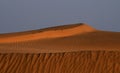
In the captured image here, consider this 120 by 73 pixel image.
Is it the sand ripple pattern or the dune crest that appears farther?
the dune crest

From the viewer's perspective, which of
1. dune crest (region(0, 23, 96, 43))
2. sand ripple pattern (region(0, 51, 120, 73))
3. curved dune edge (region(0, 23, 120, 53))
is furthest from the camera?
dune crest (region(0, 23, 96, 43))

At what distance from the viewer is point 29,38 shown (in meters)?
14.9

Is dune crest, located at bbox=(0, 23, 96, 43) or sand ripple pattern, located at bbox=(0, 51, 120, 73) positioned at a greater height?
sand ripple pattern, located at bbox=(0, 51, 120, 73)

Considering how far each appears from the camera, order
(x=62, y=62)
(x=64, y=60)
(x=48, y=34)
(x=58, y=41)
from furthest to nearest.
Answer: (x=48, y=34) → (x=58, y=41) → (x=64, y=60) → (x=62, y=62)

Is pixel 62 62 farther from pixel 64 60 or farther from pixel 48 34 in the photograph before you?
pixel 48 34

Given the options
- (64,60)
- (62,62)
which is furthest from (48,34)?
(62,62)

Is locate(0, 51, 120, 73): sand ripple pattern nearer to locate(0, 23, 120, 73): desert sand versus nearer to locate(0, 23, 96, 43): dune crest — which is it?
locate(0, 23, 120, 73): desert sand

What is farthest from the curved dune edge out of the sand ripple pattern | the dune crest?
the sand ripple pattern

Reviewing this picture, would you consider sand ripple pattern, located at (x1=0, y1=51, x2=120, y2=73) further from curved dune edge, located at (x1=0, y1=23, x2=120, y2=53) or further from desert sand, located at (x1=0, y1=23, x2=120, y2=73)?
curved dune edge, located at (x1=0, y1=23, x2=120, y2=53)

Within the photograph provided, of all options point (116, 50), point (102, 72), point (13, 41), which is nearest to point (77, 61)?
point (102, 72)

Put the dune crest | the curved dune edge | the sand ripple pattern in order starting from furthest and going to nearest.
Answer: the dune crest < the curved dune edge < the sand ripple pattern

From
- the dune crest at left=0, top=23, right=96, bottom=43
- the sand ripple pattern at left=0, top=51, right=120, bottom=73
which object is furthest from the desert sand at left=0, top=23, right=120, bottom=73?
the dune crest at left=0, top=23, right=96, bottom=43

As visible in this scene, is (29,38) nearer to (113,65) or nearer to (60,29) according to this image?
(60,29)

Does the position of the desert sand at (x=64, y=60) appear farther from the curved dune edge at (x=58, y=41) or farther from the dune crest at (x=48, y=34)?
the dune crest at (x=48, y=34)
